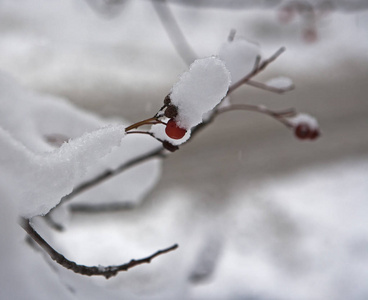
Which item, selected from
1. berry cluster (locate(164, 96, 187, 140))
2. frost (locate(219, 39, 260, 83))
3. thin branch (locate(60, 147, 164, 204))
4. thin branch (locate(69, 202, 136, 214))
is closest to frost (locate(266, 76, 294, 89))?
frost (locate(219, 39, 260, 83))

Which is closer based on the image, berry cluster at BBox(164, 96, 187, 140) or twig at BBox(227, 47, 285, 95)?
berry cluster at BBox(164, 96, 187, 140)

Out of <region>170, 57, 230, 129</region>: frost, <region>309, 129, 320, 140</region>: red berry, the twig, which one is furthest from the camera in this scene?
<region>309, 129, 320, 140</region>: red berry

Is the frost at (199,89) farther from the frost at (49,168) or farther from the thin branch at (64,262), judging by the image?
the thin branch at (64,262)

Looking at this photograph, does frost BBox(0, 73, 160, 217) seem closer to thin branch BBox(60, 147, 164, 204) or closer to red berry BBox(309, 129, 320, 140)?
thin branch BBox(60, 147, 164, 204)

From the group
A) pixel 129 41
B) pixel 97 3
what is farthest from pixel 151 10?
pixel 97 3

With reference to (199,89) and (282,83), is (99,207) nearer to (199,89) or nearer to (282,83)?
(282,83)
